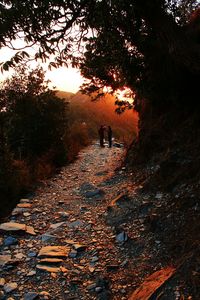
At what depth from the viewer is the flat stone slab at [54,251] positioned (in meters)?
7.33

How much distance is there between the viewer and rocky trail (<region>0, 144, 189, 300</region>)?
19.9ft

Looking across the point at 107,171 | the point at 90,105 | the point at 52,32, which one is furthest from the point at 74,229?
the point at 90,105

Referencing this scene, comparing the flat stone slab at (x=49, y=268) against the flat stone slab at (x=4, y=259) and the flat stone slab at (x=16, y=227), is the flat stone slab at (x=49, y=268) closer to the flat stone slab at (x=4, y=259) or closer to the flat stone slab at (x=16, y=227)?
the flat stone slab at (x=4, y=259)

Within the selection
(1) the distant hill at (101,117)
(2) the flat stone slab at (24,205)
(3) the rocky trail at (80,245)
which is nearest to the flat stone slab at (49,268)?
(3) the rocky trail at (80,245)

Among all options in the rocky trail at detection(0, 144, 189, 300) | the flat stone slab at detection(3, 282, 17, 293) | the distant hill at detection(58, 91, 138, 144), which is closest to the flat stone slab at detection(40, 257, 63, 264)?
the rocky trail at detection(0, 144, 189, 300)

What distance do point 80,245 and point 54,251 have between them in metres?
0.57

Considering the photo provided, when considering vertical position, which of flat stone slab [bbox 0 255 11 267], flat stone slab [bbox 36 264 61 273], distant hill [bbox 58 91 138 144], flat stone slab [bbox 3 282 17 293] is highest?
distant hill [bbox 58 91 138 144]

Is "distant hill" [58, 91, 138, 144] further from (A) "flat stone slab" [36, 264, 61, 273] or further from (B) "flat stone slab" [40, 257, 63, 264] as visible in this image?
(A) "flat stone slab" [36, 264, 61, 273]

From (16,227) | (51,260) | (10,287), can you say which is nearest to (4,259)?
(51,260)

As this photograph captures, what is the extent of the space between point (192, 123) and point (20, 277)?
692 centimetres

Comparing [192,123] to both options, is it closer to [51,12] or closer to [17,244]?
[51,12]

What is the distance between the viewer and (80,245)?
7.65 metres

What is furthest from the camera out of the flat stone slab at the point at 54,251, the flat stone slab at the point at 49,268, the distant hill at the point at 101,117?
the distant hill at the point at 101,117

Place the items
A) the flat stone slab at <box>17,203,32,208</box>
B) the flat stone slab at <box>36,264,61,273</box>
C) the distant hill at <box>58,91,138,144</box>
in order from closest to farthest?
1. the flat stone slab at <box>36,264,61,273</box>
2. the flat stone slab at <box>17,203,32,208</box>
3. the distant hill at <box>58,91,138,144</box>
